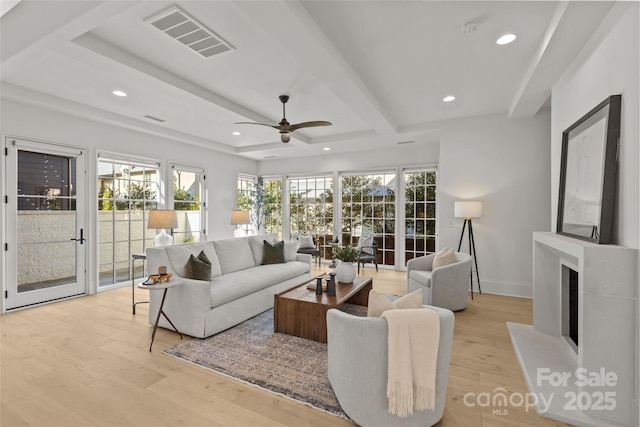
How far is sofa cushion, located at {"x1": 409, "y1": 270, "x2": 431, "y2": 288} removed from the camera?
378 cm

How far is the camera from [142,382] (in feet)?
7.38

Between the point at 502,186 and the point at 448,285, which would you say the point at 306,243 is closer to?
the point at 448,285

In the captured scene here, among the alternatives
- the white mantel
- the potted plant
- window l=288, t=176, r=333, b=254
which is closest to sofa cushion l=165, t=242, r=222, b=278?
the potted plant

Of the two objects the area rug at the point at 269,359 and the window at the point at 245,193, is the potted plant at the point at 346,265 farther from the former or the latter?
the window at the point at 245,193

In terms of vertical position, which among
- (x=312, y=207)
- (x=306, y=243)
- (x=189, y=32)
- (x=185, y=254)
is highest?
(x=189, y=32)

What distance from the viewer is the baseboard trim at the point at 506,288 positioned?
4.38 meters

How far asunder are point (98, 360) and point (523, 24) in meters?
4.49

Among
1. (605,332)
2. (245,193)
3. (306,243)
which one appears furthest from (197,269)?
(245,193)

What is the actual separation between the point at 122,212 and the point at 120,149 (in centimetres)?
104

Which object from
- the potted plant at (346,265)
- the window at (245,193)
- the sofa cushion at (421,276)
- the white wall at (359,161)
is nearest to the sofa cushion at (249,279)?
the potted plant at (346,265)

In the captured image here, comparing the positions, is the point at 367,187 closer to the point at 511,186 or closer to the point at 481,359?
the point at 511,186

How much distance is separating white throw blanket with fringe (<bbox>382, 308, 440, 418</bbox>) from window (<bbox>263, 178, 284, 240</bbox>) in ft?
20.9

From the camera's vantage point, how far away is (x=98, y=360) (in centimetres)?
257

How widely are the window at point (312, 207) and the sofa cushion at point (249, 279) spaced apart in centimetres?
249
